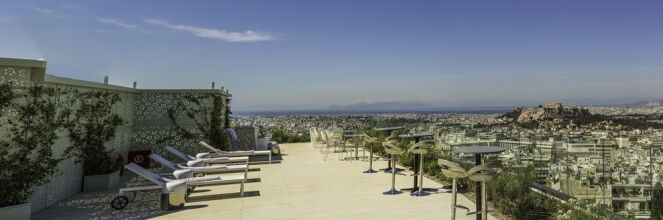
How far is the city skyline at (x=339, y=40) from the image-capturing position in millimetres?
9375

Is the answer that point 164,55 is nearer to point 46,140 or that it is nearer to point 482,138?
point 46,140

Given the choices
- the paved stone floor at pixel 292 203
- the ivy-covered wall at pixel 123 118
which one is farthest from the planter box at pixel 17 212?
Answer: the ivy-covered wall at pixel 123 118

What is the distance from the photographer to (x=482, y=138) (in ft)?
21.6

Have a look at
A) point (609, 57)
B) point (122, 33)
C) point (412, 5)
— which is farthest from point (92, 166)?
point (609, 57)

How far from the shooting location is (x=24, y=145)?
4504mm

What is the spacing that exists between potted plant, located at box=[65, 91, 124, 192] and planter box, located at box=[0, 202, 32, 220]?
5.21ft

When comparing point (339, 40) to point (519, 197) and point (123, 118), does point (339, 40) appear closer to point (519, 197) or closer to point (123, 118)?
point (123, 118)

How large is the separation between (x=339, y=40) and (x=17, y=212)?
1251 cm

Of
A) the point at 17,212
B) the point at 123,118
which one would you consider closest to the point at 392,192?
the point at 17,212

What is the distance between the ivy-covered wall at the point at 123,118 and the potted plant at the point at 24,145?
10 cm

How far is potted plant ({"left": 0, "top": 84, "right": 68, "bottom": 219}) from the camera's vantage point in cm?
422

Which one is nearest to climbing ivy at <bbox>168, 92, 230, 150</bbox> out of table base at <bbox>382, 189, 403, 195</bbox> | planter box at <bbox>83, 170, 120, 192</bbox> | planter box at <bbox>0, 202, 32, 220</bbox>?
planter box at <bbox>83, 170, 120, 192</bbox>

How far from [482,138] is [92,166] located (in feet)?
22.6

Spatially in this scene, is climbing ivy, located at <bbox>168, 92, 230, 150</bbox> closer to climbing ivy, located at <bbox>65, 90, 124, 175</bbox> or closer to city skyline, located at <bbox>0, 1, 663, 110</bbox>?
city skyline, located at <bbox>0, 1, 663, 110</bbox>
